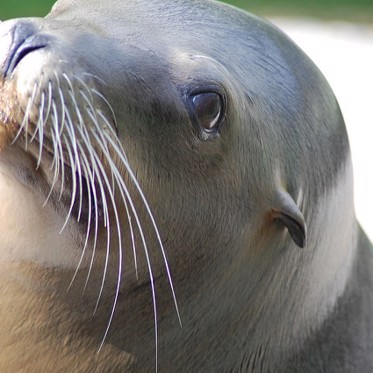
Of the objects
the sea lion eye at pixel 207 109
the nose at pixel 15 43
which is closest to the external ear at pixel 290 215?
the sea lion eye at pixel 207 109

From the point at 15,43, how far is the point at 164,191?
1.89ft

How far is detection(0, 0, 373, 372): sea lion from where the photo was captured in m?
2.27

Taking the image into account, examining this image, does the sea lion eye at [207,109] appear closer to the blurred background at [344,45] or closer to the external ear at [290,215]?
the external ear at [290,215]

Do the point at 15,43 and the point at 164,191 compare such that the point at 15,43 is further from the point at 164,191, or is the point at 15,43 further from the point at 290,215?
the point at 290,215

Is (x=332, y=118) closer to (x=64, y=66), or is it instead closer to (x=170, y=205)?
(x=170, y=205)

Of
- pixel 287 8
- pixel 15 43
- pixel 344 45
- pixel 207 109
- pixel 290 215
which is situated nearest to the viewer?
pixel 15 43

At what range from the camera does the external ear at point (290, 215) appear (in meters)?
2.65

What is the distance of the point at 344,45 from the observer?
9.98m

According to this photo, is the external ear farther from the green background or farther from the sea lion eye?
the green background

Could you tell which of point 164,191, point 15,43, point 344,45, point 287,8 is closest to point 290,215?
point 164,191

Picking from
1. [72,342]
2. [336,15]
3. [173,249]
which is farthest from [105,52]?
[336,15]

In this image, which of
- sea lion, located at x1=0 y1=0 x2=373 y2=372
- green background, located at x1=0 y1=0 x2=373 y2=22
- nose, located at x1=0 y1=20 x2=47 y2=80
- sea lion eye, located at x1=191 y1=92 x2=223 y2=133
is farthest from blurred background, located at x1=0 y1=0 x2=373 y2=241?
nose, located at x1=0 y1=20 x2=47 y2=80

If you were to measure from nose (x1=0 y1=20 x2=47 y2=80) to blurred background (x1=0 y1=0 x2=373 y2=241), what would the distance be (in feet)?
15.0

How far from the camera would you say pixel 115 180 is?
239cm
